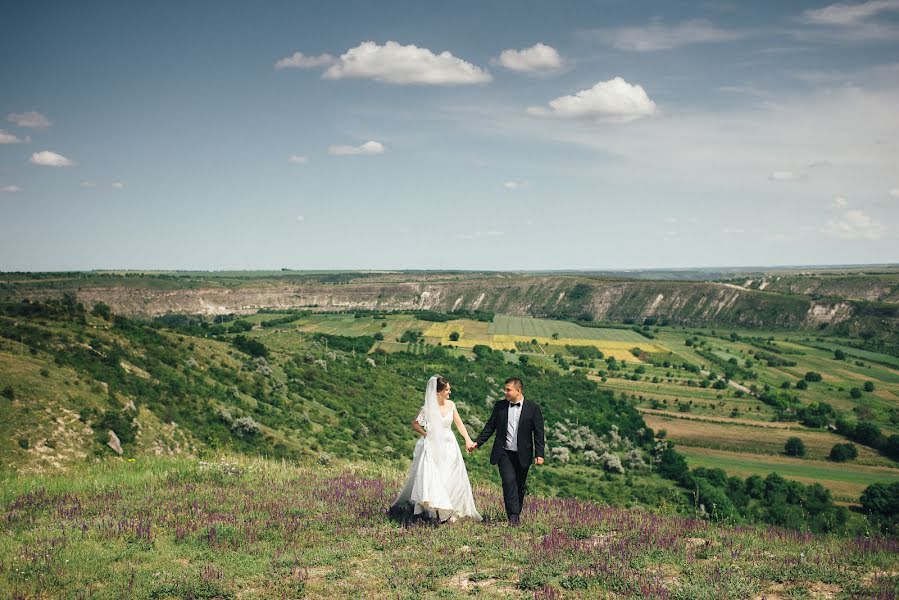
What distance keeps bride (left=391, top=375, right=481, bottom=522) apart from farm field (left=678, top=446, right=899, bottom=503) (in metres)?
75.0

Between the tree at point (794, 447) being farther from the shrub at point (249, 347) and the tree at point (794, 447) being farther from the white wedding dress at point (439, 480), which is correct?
the white wedding dress at point (439, 480)

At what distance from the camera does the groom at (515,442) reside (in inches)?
445

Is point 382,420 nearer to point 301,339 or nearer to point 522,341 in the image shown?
point 301,339

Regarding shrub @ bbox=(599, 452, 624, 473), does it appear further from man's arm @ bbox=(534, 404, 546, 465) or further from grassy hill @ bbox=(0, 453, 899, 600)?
man's arm @ bbox=(534, 404, 546, 465)

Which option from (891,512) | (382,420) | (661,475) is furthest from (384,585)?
(661,475)

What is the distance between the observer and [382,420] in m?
59.5

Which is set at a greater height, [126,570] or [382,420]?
[126,570]

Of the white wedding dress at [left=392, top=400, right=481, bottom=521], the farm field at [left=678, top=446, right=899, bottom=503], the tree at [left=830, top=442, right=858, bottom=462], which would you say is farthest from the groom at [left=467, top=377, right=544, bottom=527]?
the tree at [left=830, top=442, right=858, bottom=462]

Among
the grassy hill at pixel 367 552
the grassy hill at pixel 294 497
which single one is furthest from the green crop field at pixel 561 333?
the grassy hill at pixel 367 552

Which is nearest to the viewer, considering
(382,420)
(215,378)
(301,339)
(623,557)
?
(623,557)

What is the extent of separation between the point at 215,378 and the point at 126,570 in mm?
36953

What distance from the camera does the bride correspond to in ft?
36.5

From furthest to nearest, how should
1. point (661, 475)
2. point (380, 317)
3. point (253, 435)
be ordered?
point (380, 317) < point (661, 475) < point (253, 435)

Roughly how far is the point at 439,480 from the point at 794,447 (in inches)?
3689
